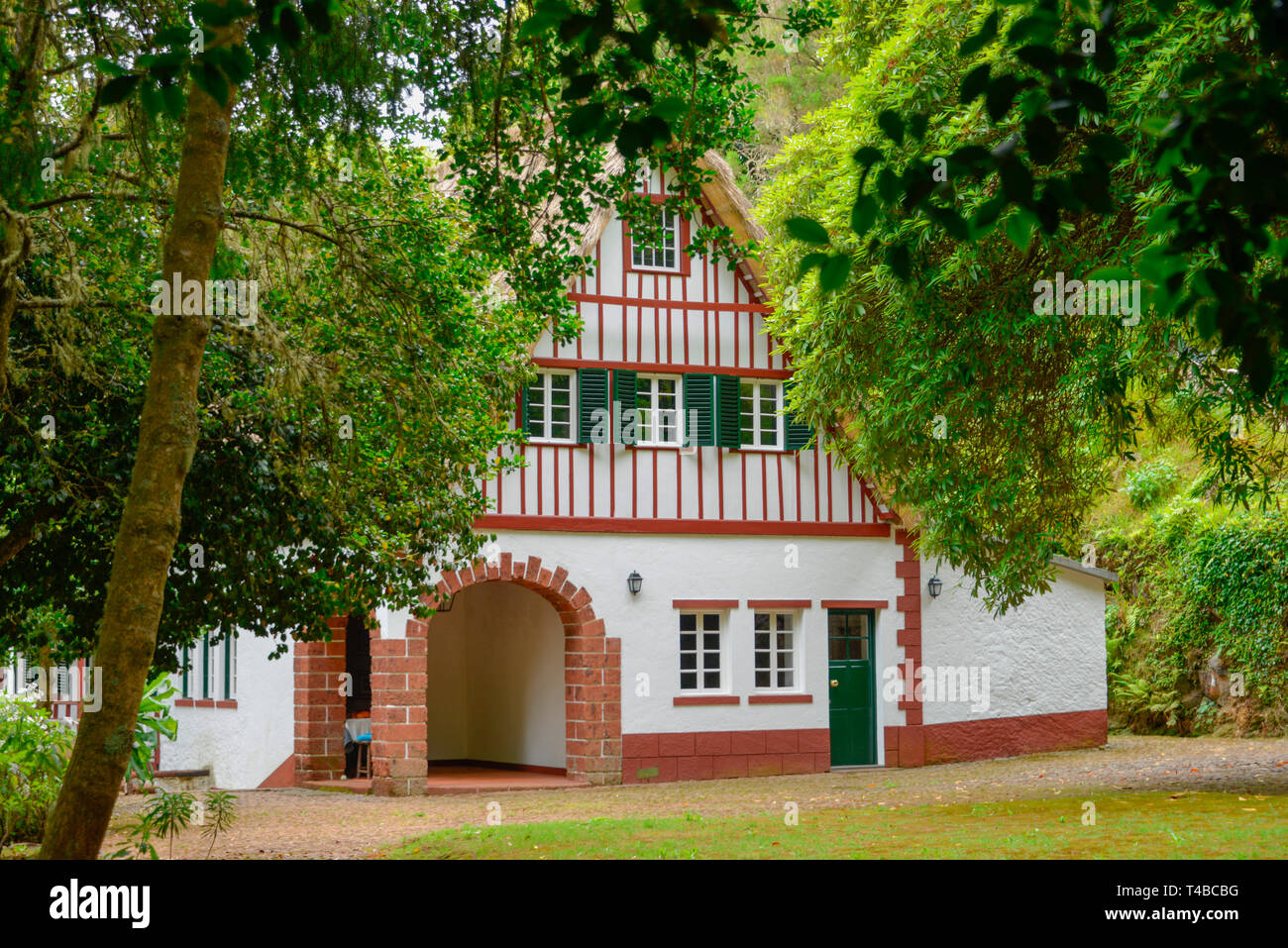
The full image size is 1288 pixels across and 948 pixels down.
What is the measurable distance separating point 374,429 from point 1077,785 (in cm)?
961

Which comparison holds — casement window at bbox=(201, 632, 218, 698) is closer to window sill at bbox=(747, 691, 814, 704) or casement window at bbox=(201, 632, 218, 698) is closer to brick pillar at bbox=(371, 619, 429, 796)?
brick pillar at bbox=(371, 619, 429, 796)

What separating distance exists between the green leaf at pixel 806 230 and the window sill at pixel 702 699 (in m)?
15.9

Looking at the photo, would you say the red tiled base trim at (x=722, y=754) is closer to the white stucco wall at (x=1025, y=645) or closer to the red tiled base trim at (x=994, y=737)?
the red tiled base trim at (x=994, y=737)

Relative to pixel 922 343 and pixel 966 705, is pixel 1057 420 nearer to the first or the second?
pixel 922 343

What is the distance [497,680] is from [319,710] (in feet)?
11.8

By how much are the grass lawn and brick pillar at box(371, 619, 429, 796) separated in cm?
397

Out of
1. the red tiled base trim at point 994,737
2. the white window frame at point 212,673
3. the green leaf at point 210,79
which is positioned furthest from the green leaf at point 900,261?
the white window frame at point 212,673

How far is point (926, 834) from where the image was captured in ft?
38.5

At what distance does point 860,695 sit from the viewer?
19.8 metres

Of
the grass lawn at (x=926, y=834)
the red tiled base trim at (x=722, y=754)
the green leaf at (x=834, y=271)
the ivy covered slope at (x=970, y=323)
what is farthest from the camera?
the red tiled base trim at (x=722, y=754)

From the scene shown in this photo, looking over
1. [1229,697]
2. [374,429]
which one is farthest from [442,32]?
[1229,697]

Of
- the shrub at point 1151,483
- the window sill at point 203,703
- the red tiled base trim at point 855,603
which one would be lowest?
the window sill at point 203,703

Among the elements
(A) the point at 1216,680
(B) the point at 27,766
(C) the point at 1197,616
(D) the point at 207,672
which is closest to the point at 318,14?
(B) the point at 27,766

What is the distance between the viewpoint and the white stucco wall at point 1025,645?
2023 cm
